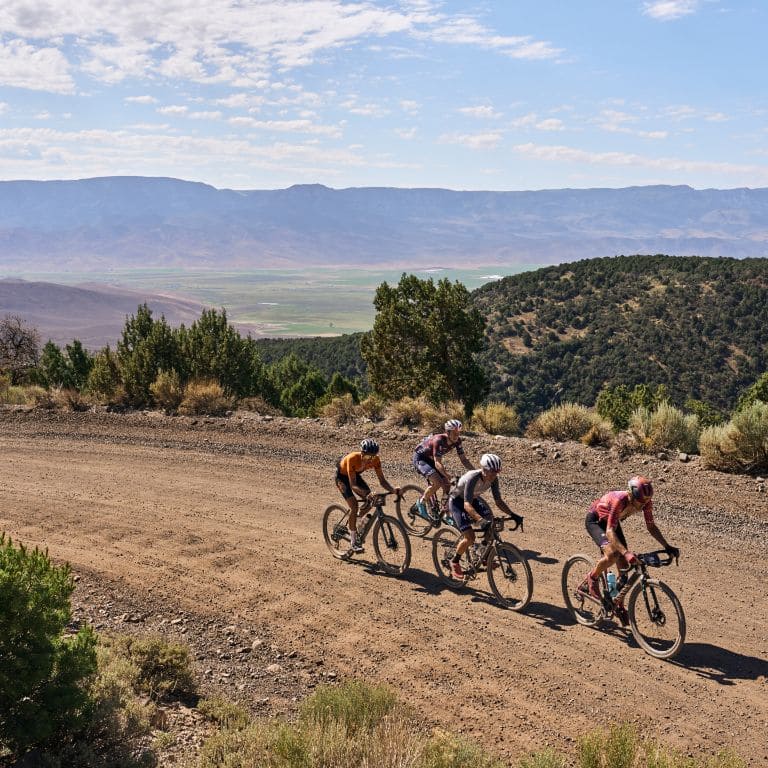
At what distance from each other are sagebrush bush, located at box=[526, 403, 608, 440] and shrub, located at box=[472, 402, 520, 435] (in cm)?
91

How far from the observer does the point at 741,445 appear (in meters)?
13.1

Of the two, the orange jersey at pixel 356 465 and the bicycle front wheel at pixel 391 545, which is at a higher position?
the orange jersey at pixel 356 465

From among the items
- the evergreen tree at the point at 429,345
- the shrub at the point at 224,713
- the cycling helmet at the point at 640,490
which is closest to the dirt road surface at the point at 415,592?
the shrub at the point at 224,713

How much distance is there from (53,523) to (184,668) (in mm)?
5668

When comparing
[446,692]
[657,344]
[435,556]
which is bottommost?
[446,692]

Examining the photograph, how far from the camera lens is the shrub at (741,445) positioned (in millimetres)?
13031

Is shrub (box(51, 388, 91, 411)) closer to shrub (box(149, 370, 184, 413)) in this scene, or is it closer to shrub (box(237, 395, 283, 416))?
shrub (box(149, 370, 184, 413))

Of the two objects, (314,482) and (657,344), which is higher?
(657,344)

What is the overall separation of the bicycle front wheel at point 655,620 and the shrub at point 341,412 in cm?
1098

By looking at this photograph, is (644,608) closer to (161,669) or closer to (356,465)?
(356,465)

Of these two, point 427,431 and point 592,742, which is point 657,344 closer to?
point 427,431

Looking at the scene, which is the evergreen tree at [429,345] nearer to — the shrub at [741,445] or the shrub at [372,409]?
the shrub at [372,409]

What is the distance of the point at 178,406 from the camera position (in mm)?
19328

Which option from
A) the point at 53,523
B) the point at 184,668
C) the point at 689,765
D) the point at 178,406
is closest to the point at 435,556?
the point at 184,668
